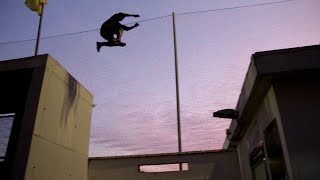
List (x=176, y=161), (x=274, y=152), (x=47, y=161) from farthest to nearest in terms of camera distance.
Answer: (x=176, y=161) < (x=47, y=161) < (x=274, y=152)

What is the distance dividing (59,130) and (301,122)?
3410 millimetres

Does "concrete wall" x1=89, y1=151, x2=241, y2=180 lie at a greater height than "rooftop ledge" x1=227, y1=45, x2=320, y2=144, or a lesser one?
lesser

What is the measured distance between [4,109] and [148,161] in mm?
2996

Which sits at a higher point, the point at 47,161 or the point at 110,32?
the point at 110,32

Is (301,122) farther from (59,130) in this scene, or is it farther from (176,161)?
(176,161)

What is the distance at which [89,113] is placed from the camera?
6.04m

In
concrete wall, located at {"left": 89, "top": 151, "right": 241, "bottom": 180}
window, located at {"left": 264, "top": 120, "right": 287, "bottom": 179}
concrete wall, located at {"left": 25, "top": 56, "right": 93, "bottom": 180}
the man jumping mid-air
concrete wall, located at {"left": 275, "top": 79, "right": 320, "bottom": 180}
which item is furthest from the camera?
concrete wall, located at {"left": 89, "top": 151, "right": 241, "bottom": 180}

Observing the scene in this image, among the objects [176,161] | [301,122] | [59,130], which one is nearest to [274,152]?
[301,122]

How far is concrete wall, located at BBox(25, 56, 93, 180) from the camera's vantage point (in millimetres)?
4004

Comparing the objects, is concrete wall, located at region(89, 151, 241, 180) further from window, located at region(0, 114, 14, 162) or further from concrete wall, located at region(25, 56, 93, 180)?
window, located at region(0, 114, 14, 162)

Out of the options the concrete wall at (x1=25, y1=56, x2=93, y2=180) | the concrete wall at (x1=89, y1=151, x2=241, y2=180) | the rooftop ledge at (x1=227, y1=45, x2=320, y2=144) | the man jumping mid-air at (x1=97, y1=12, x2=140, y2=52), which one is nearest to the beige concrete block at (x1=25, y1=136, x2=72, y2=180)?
the concrete wall at (x1=25, y1=56, x2=93, y2=180)

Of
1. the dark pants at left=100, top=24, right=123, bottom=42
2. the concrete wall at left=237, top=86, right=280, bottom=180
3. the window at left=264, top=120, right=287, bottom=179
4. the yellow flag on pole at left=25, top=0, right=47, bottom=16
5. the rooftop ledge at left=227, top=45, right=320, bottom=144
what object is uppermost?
the yellow flag on pole at left=25, top=0, right=47, bottom=16

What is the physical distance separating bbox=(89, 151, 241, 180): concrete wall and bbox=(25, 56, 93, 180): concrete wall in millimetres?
631

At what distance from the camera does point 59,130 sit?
462 cm
